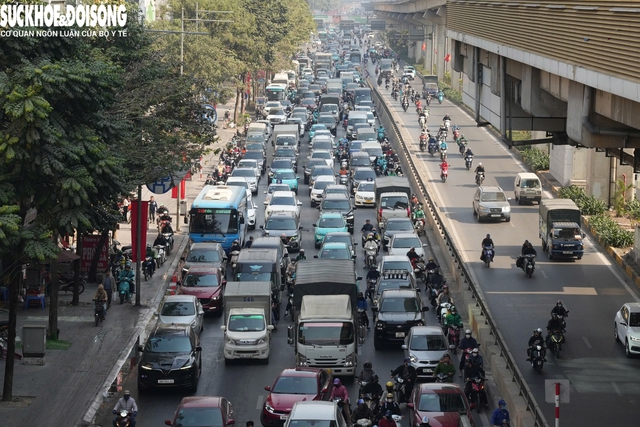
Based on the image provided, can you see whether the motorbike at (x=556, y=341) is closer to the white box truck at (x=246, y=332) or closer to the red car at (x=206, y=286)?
the white box truck at (x=246, y=332)

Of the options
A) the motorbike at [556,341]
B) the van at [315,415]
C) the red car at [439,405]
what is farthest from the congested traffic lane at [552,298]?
the van at [315,415]

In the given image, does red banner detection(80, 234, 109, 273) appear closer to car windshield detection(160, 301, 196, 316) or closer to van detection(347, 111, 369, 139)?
car windshield detection(160, 301, 196, 316)

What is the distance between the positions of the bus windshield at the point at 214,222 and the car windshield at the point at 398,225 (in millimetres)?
5951

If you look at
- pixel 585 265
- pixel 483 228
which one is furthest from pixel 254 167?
pixel 585 265

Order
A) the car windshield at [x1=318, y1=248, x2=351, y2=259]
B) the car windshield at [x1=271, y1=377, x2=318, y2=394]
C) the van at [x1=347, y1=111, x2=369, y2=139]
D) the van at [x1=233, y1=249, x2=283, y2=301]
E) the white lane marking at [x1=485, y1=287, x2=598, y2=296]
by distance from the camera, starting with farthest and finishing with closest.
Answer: the van at [x1=347, y1=111, x2=369, y2=139] < the car windshield at [x1=318, y1=248, x2=351, y2=259] < the white lane marking at [x1=485, y1=287, x2=598, y2=296] < the van at [x1=233, y1=249, x2=283, y2=301] < the car windshield at [x1=271, y1=377, x2=318, y2=394]

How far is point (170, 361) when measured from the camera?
26.5m

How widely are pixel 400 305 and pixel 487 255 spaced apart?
967 cm

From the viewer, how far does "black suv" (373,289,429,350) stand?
100.0 ft

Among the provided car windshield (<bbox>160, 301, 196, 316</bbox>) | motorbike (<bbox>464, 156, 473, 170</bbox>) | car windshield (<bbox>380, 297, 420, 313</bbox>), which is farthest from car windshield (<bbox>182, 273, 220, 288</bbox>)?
motorbike (<bbox>464, 156, 473, 170</bbox>)

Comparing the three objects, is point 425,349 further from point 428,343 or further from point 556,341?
point 556,341

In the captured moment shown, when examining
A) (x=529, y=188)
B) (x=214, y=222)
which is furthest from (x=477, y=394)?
(x=529, y=188)

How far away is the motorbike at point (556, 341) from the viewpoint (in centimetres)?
2941

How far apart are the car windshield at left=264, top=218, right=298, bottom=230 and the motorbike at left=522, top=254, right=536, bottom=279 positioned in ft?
31.2

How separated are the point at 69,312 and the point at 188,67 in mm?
38375
